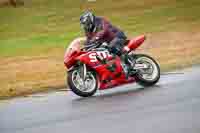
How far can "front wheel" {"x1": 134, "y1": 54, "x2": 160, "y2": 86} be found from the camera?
14977 mm

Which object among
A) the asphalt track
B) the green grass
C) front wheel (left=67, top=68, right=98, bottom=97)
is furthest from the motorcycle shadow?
the green grass

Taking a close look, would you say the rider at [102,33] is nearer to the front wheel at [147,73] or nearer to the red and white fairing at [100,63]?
the red and white fairing at [100,63]

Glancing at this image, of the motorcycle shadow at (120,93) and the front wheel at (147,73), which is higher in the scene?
the front wheel at (147,73)

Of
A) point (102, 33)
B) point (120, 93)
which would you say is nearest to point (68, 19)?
point (102, 33)

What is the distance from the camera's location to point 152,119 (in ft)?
35.7

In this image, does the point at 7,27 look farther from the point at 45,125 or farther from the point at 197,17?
the point at 45,125

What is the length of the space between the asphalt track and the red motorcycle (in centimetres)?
20

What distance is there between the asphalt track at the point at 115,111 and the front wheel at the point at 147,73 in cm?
18

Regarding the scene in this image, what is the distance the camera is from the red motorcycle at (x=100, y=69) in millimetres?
14466

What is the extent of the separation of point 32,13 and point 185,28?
8.20 meters

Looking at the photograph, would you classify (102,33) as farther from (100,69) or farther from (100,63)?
(100,69)

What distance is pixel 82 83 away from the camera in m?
14.4

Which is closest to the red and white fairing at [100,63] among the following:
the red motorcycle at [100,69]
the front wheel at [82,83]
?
the red motorcycle at [100,69]

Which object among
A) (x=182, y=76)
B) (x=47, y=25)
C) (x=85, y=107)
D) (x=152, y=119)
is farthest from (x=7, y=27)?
(x=152, y=119)
